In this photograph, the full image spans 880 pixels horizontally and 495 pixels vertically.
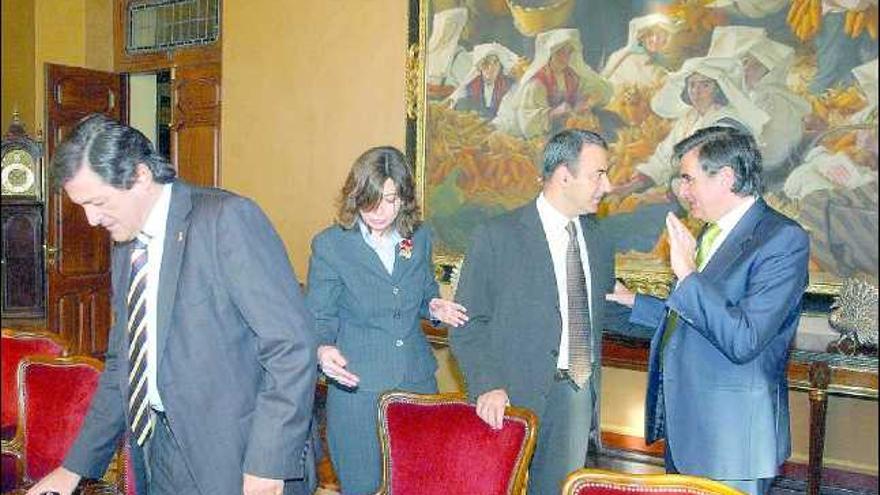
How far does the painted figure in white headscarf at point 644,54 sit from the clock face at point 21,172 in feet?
16.6

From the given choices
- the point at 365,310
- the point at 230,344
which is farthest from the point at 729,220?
the point at 230,344

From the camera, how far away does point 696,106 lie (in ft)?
15.1

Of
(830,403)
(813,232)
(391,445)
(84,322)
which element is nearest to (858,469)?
(830,403)

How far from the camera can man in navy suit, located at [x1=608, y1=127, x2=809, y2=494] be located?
2121mm

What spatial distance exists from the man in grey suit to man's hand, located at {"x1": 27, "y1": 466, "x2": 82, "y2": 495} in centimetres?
113

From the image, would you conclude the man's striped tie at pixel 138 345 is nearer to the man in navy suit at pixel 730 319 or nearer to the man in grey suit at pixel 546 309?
the man in grey suit at pixel 546 309

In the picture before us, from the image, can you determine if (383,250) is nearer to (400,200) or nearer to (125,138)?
(400,200)

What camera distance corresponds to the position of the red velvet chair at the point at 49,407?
2.65m

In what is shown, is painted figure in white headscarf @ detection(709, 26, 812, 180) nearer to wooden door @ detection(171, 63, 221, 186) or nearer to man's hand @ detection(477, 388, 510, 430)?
man's hand @ detection(477, 388, 510, 430)

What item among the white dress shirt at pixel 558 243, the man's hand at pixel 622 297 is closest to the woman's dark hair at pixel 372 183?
the white dress shirt at pixel 558 243

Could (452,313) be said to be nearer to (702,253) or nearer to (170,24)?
(702,253)

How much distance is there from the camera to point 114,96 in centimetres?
754

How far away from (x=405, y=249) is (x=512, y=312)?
1.72 feet

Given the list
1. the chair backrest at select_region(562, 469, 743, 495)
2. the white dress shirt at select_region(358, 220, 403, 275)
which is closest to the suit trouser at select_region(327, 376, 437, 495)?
the white dress shirt at select_region(358, 220, 403, 275)
